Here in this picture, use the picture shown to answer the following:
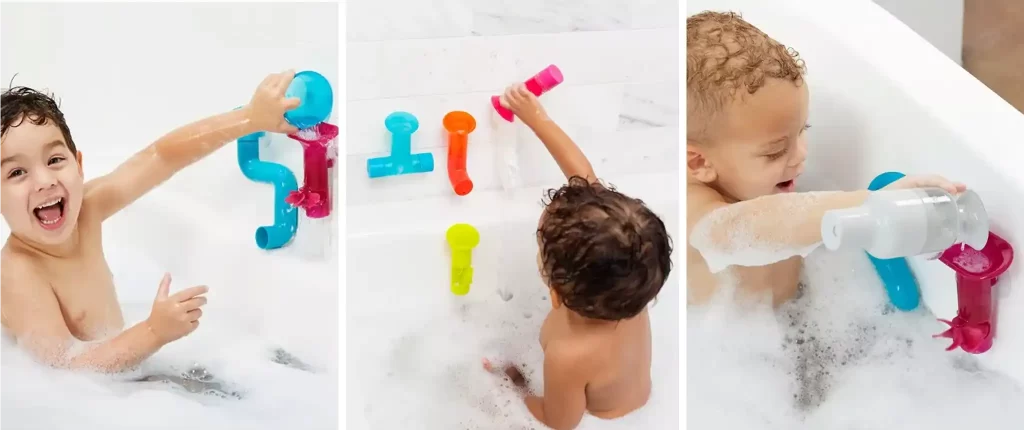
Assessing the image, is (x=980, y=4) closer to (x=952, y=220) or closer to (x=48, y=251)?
(x=952, y=220)

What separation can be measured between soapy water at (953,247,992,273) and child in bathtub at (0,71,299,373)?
0.81 metres

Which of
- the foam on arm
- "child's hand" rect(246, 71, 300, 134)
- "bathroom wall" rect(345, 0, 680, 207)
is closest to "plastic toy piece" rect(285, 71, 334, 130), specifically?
"child's hand" rect(246, 71, 300, 134)

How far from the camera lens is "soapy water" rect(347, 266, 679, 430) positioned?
41.8 inches

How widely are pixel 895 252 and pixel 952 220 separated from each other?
0.08 metres

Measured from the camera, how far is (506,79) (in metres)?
1.22

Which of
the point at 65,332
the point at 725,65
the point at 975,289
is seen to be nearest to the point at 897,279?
the point at 975,289

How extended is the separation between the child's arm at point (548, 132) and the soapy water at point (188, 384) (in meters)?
0.39

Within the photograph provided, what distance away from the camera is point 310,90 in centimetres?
100

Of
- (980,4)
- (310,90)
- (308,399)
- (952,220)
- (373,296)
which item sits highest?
(980,4)

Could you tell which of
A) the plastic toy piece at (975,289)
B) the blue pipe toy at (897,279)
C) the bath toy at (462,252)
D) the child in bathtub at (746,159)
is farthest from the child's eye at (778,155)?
the bath toy at (462,252)

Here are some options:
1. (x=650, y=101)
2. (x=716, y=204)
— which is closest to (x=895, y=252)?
(x=716, y=204)

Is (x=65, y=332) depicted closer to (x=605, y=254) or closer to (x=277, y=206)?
(x=277, y=206)

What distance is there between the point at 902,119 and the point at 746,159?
8.2 inches

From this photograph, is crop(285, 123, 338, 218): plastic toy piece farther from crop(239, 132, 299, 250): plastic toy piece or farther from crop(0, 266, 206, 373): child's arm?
crop(0, 266, 206, 373): child's arm
